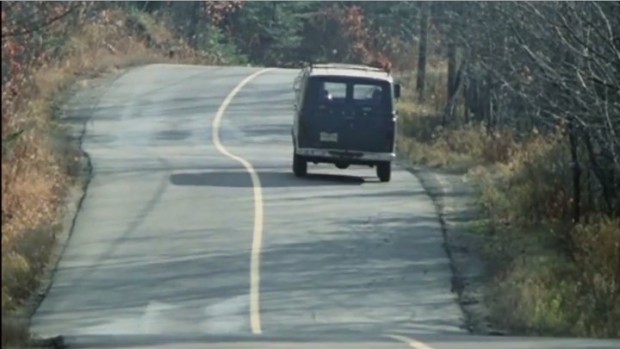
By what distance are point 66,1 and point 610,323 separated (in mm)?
8035

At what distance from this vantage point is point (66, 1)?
22203 mm

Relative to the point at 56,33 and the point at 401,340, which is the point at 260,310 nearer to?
the point at 401,340

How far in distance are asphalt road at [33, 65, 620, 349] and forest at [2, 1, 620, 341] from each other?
88cm

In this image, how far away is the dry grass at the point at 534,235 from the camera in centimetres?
2161

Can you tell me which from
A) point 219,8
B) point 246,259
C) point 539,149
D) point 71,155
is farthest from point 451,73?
point 246,259

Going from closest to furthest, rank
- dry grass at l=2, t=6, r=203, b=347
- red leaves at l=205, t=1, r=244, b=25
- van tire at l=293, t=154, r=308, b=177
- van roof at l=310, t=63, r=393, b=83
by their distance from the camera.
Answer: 1. dry grass at l=2, t=6, r=203, b=347
2. van roof at l=310, t=63, r=393, b=83
3. van tire at l=293, t=154, r=308, b=177
4. red leaves at l=205, t=1, r=244, b=25

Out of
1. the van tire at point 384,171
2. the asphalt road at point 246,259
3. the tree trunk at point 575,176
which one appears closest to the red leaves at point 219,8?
the asphalt road at point 246,259

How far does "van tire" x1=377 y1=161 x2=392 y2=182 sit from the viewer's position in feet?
110

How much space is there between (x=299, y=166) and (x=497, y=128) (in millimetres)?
7437

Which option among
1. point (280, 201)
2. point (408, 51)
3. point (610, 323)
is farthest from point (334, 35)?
point (610, 323)

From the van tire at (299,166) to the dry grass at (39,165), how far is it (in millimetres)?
4333

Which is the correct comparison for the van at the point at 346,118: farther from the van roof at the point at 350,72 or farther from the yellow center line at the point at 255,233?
the yellow center line at the point at 255,233

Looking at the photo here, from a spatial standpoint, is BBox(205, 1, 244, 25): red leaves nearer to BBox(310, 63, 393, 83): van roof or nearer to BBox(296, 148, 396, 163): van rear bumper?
BBox(310, 63, 393, 83): van roof

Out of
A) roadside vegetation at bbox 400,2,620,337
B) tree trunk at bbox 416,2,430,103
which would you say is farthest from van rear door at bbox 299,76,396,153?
tree trunk at bbox 416,2,430,103
